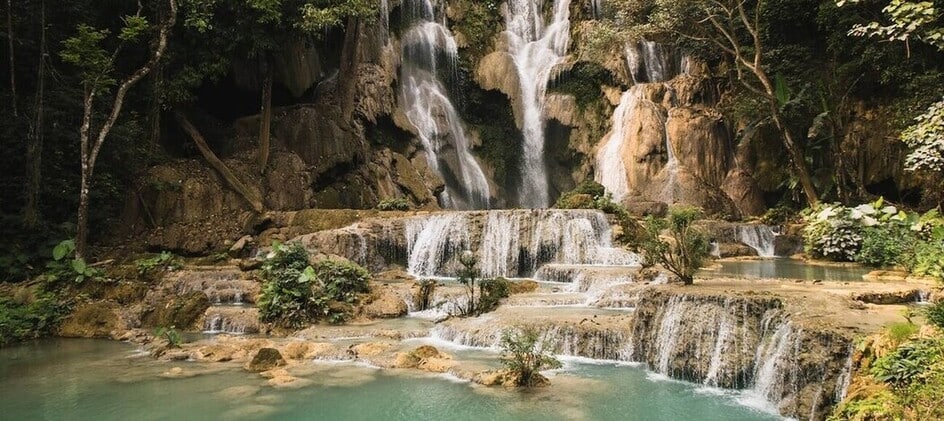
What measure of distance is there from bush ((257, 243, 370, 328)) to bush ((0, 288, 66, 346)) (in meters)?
4.07

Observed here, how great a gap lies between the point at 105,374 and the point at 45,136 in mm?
9130

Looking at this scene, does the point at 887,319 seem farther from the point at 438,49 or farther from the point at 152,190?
the point at 438,49

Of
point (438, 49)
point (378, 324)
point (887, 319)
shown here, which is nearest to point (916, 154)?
point (887, 319)

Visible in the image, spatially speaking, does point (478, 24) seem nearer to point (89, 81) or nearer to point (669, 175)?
point (669, 175)

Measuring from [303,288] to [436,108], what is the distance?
17160 mm

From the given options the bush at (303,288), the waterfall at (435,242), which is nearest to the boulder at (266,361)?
the bush at (303,288)

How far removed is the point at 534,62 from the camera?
29.2m

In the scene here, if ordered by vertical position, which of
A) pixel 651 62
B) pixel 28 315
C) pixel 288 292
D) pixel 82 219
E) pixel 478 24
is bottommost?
pixel 28 315

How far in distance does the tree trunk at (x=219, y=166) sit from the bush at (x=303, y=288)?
23.6 ft

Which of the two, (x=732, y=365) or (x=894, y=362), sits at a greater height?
(x=894, y=362)

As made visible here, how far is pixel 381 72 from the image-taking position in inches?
993

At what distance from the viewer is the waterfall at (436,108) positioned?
26.2m

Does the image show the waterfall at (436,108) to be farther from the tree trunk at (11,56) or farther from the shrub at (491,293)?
the tree trunk at (11,56)

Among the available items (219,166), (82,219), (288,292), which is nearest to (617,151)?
(219,166)
